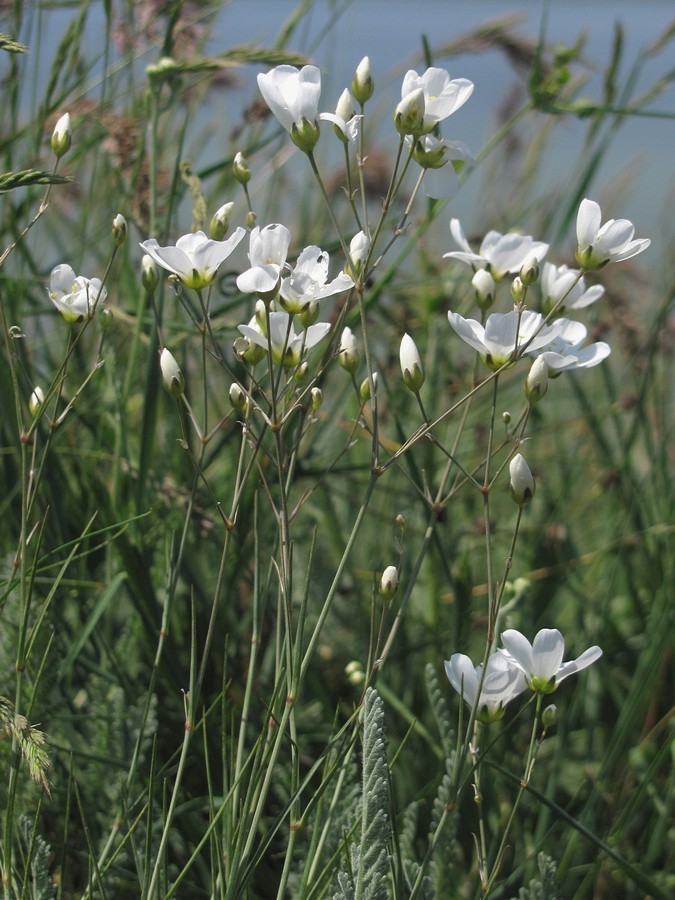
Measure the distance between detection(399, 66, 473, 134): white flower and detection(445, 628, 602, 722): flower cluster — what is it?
36 centimetres

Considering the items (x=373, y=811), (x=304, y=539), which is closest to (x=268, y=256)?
(x=373, y=811)

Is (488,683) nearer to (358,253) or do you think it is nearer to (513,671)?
(513,671)

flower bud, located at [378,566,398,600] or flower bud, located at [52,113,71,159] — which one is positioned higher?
flower bud, located at [52,113,71,159]

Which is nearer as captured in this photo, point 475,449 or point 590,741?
point 590,741

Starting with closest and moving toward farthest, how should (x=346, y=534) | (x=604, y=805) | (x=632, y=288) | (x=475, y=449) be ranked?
(x=604, y=805) → (x=346, y=534) → (x=475, y=449) → (x=632, y=288)

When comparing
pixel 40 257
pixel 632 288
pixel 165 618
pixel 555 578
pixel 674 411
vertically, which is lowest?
pixel 674 411

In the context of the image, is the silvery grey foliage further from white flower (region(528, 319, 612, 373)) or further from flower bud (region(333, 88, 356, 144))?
flower bud (region(333, 88, 356, 144))

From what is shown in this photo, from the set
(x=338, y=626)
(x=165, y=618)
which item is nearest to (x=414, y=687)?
(x=338, y=626)

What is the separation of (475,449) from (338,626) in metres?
0.39

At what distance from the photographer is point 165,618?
721 mm

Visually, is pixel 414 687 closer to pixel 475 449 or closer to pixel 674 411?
pixel 475 449

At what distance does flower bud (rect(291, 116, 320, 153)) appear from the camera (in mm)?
733

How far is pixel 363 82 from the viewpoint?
2.39ft

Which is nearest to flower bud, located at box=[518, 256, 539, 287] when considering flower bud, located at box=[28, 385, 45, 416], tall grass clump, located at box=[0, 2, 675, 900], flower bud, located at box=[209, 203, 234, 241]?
tall grass clump, located at box=[0, 2, 675, 900]
